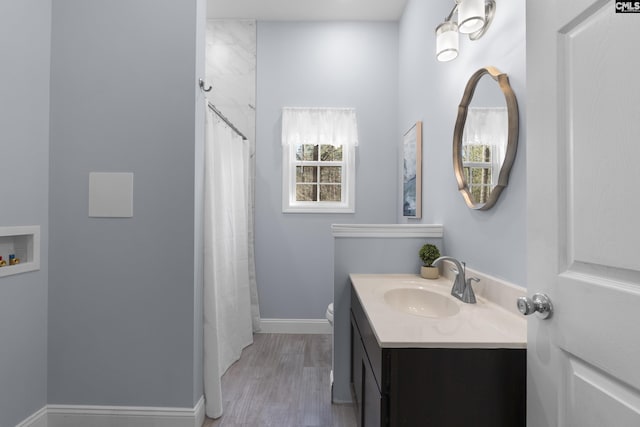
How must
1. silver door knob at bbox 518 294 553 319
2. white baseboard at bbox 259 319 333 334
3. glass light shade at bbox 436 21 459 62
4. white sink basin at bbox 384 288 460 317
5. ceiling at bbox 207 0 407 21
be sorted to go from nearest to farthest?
1. silver door knob at bbox 518 294 553 319
2. white sink basin at bbox 384 288 460 317
3. glass light shade at bbox 436 21 459 62
4. ceiling at bbox 207 0 407 21
5. white baseboard at bbox 259 319 333 334

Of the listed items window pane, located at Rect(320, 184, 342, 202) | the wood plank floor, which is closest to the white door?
the wood plank floor

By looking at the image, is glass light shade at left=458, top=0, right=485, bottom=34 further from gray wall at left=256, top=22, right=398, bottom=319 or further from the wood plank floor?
the wood plank floor

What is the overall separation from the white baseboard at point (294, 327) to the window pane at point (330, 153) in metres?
1.60

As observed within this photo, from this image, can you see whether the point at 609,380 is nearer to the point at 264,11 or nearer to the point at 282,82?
the point at 282,82

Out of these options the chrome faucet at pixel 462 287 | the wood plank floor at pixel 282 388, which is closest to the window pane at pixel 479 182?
the chrome faucet at pixel 462 287

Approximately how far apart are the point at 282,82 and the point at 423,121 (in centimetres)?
151

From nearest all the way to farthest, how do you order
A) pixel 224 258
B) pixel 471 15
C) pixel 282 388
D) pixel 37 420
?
pixel 471 15 → pixel 37 420 → pixel 282 388 → pixel 224 258

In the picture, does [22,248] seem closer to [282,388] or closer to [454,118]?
[282,388]

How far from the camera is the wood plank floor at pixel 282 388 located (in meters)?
1.86

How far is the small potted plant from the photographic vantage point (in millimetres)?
1906

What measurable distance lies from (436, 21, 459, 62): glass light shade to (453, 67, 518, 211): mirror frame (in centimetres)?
22

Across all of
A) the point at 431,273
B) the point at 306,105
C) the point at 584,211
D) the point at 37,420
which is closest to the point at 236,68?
the point at 306,105

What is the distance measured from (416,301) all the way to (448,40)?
1368mm

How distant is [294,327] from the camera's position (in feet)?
10.5
